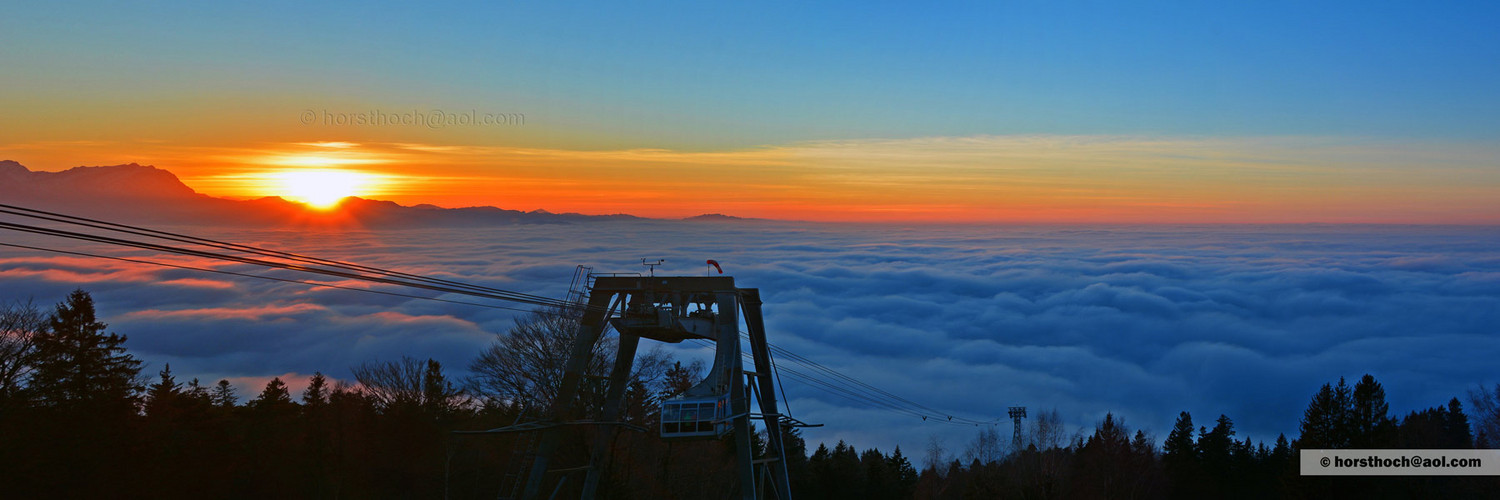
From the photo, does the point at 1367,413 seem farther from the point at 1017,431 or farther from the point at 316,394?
the point at 316,394

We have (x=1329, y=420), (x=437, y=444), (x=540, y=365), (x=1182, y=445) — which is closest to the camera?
(x=540, y=365)

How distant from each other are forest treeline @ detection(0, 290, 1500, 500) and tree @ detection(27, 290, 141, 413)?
8 cm

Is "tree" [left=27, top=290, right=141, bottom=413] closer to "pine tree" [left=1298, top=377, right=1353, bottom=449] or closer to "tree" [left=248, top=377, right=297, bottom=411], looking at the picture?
"tree" [left=248, top=377, right=297, bottom=411]

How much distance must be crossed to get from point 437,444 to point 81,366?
15.2m

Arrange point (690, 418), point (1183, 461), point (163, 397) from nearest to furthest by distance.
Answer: point (690, 418), point (163, 397), point (1183, 461)

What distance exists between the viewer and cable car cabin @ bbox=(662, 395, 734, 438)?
1050 inches

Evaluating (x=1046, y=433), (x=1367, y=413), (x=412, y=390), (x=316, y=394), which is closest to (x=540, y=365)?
(x=412, y=390)

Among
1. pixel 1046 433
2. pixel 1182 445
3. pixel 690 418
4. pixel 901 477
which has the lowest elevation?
pixel 901 477

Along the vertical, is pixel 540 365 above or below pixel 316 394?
above

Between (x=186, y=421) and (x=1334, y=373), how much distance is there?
20184 cm

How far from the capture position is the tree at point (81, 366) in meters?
35.1

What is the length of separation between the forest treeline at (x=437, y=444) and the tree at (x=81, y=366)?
3.1 inches

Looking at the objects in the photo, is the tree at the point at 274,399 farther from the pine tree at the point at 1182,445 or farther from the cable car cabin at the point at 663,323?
the pine tree at the point at 1182,445

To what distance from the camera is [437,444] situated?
47.7 metres
